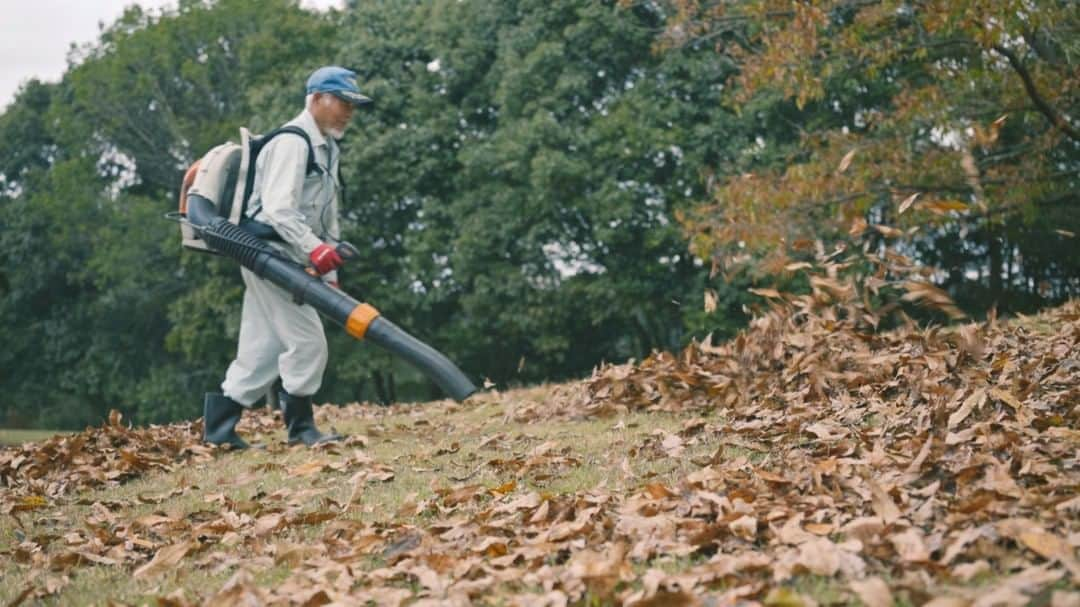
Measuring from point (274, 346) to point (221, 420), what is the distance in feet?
2.40

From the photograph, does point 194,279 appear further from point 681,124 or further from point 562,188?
point 681,124

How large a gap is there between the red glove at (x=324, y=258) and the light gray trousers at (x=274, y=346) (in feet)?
1.62

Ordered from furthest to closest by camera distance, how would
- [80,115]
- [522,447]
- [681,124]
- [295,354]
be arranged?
[80,115] < [681,124] < [295,354] < [522,447]

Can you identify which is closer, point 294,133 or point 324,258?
point 324,258

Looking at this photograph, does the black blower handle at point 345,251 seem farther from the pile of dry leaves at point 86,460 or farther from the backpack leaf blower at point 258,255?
the pile of dry leaves at point 86,460

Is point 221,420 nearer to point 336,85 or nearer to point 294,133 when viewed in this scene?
point 294,133

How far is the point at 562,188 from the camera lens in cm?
2525

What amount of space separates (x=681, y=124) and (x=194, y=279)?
17.0 m

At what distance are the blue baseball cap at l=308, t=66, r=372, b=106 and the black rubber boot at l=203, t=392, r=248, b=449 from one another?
2.24 metres

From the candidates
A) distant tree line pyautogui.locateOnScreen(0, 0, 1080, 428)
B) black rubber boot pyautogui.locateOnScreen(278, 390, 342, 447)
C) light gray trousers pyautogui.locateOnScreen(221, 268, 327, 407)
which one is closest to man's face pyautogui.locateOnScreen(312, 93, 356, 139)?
light gray trousers pyautogui.locateOnScreen(221, 268, 327, 407)

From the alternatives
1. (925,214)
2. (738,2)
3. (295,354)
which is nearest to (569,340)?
(738,2)

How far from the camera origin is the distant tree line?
15.7 meters

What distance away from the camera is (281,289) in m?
7.41

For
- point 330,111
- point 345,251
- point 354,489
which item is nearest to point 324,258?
point 345,251
